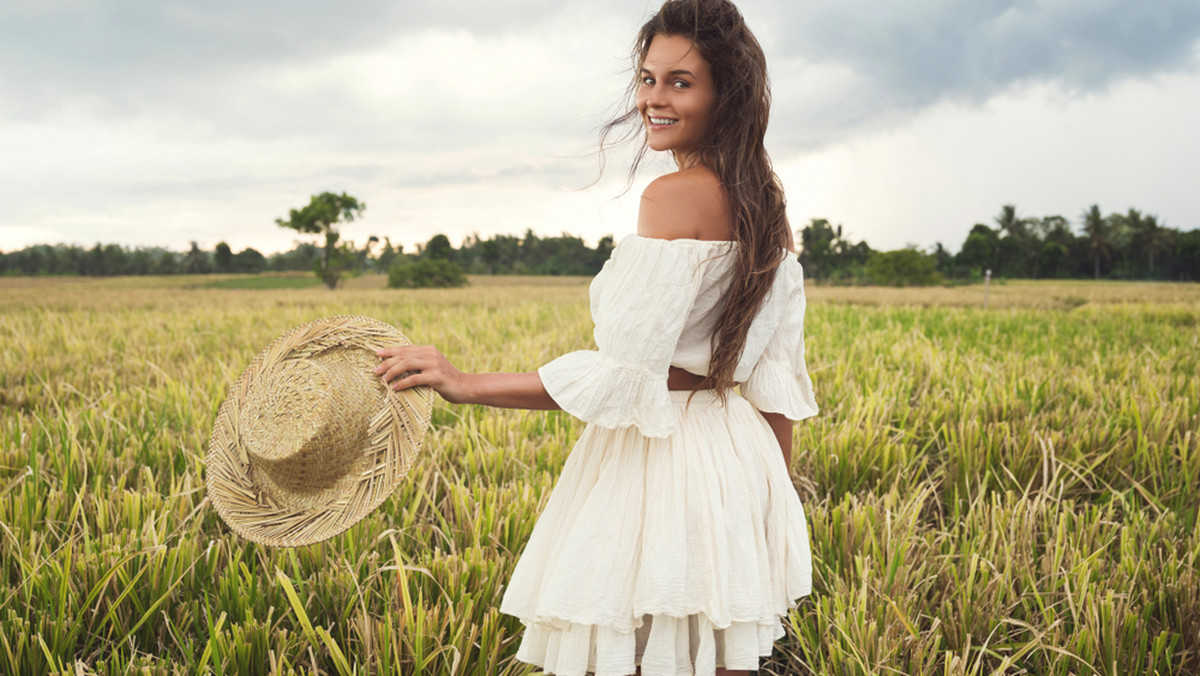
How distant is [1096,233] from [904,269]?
32309 mm

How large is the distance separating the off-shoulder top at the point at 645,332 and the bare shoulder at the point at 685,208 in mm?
30

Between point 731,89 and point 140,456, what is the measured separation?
2.56 meters

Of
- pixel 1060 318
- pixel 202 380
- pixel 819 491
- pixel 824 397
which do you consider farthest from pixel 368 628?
pixel 1060 318

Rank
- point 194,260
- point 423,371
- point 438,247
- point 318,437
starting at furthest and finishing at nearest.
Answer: point 438,247 < point 194,260 < point 318,437 < point 423,371

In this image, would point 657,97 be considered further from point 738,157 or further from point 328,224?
point 328,224

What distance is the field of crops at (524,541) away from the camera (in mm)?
1378

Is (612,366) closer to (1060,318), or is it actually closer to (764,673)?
(764,673)

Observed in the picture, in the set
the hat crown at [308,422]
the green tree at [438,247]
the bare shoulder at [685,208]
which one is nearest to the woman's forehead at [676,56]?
the bare shoulder at [685,208]

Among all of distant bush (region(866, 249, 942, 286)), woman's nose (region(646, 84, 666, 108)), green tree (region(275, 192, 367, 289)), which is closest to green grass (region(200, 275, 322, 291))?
green tree (region(275, 192, 367, 289))

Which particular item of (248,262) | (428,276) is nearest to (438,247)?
(248,262)

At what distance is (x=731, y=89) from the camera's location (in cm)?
113

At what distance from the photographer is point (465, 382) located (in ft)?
3.51

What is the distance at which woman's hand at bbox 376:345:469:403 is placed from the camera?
107cm

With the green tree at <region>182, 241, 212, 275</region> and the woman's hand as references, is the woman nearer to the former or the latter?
the woman's hand
